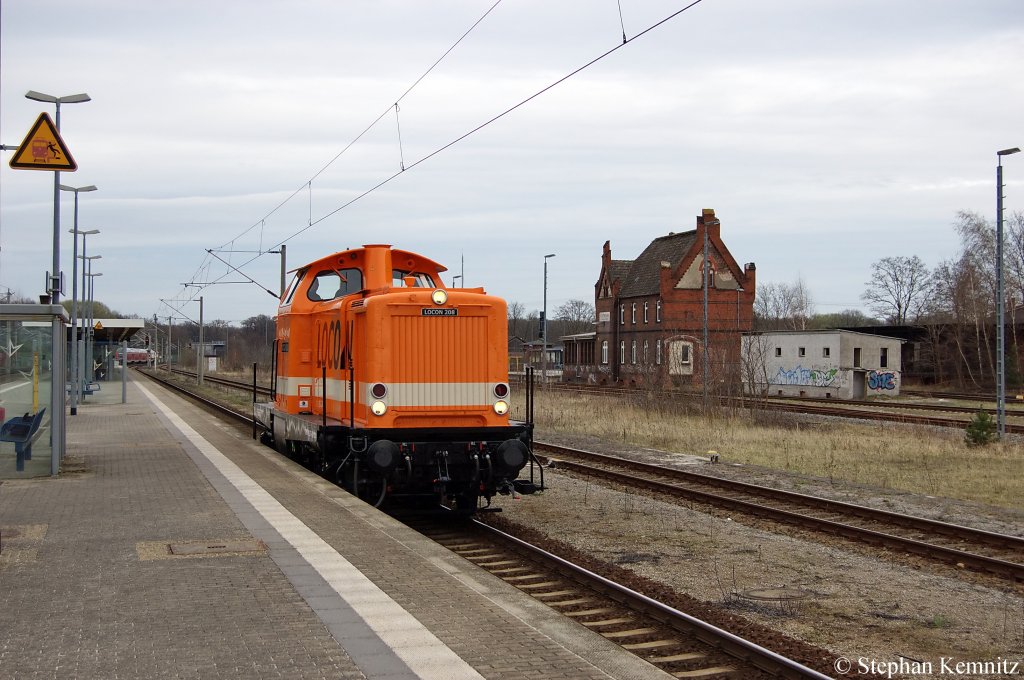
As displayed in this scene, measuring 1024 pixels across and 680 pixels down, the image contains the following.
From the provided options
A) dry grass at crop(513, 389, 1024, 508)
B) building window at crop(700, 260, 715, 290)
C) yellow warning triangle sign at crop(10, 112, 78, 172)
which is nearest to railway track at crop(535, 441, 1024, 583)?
dry grass at crop(513, 389, 1024, 508)

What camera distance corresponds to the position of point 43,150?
11.1 m

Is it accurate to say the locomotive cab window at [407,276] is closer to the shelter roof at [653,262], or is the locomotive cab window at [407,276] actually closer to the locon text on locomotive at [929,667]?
the locon text on locomotive at [929,667]

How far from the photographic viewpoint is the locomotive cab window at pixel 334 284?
13.4 m

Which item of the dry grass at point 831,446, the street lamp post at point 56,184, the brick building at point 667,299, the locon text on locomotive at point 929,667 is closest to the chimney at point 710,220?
the brick building at point 667,299

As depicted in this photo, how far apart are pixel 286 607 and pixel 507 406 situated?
5532 millimetres

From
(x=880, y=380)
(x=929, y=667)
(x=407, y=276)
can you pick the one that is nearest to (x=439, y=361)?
(x=407, y=276)

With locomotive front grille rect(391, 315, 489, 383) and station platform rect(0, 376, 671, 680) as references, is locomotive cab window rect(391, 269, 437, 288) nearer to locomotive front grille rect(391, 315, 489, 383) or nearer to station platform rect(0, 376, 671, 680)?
locomotive front grille rect(391, 315, 489, 383)

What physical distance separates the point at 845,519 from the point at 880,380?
3715 centimetres

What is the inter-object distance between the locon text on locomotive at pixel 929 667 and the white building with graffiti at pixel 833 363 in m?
39.0

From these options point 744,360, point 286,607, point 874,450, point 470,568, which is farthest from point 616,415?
point 286,607

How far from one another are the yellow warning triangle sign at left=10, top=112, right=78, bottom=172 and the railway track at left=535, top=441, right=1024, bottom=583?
32.1 ft

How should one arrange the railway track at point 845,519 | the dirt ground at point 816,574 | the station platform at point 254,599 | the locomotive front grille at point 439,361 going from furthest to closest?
the locomotive front grille at point 439,361 → the railway track at point 845,519 → the dirt ground at point 816,574 → the station platform at point 254,599

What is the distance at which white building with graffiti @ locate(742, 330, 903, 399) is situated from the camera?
4594 cm

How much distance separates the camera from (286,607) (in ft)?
22.1
